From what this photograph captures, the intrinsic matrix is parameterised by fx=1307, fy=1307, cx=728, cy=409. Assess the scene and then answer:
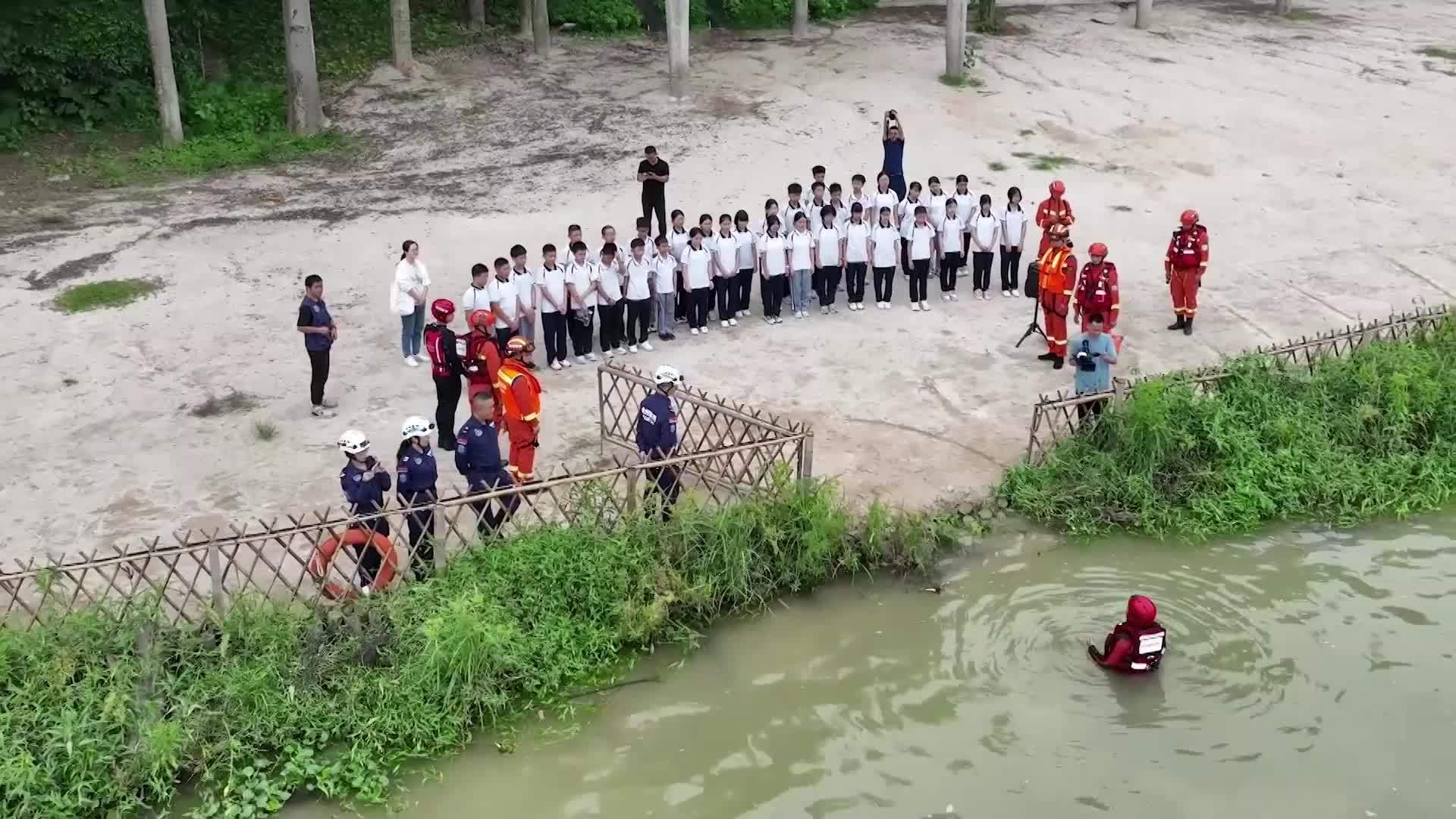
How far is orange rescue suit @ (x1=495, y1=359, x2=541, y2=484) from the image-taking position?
974 cm

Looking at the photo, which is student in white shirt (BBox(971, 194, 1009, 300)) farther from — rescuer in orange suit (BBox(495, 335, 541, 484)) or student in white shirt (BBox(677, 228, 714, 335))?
rescuer in orange suit (BBox(495, 335, 541, 484))

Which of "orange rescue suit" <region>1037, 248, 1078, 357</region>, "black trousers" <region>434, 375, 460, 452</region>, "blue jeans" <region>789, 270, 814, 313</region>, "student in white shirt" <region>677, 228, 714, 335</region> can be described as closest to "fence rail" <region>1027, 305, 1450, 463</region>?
"orange rescue suit" <region>1037, 248, 1078, 357</region>

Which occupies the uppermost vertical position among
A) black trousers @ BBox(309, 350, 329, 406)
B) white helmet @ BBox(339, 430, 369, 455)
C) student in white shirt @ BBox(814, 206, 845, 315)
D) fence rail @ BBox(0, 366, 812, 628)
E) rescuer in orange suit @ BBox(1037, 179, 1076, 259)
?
rescuer in orange suit @ BBox(1037, 179, 1076, 259)

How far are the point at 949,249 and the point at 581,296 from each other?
4.14m

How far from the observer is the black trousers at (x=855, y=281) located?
13.9 m

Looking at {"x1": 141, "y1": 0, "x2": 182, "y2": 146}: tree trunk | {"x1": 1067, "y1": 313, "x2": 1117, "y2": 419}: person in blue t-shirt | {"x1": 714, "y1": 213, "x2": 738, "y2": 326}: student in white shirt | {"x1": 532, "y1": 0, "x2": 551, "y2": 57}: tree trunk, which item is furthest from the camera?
{"x1": 532, "y1": 0, "x2": 551, "y2": 57}: tree trunk

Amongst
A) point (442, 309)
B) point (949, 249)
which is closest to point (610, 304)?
point (442, 309)

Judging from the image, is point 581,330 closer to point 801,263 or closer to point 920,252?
point 801,263

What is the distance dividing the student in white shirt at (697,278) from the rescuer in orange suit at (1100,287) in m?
3.69

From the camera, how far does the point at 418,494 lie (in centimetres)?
888

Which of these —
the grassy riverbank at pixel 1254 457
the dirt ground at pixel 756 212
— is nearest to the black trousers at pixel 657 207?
the dirt ground at pixel 756 212

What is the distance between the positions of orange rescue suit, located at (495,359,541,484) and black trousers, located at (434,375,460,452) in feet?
3.55

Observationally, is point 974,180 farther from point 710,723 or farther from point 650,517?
point 710,723

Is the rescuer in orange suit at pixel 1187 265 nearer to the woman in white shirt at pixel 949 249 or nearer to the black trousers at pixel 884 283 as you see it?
the woman in white shirt at pixel 949 249
